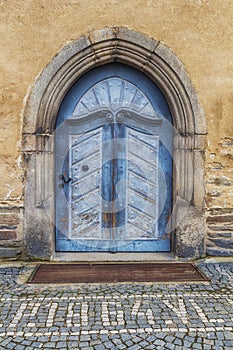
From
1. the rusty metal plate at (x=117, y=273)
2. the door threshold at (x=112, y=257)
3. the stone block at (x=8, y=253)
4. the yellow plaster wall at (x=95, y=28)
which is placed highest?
the yellow plaster wall at (x=95, y=28)

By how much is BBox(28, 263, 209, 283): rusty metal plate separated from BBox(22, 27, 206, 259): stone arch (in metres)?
0.30

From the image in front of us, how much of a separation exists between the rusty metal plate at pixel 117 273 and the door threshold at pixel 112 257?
0.46 ft

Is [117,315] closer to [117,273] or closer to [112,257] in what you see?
[117,273]

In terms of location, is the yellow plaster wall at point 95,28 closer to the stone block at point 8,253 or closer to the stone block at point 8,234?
the stone block at point 8,234

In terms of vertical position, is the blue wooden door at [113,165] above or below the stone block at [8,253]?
above

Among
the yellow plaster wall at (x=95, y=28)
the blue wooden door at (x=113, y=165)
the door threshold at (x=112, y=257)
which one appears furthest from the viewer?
the blue wooden door at (x=113, y=165)

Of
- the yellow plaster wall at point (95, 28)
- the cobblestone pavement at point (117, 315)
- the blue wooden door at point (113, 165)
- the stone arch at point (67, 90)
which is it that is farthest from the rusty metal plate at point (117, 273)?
the yellow plaster wall at point (95, 28)

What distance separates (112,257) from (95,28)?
2.65m

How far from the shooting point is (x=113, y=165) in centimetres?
456

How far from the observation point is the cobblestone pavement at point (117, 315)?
2.62 m

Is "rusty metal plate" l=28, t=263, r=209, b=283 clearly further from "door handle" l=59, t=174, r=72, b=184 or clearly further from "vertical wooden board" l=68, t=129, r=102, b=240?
"door handle" l=59, t=174, r=72, b=184

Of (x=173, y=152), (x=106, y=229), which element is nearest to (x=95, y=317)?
(x=106, y=229)

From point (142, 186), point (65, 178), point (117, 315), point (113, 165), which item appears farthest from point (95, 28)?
point (117, 315)

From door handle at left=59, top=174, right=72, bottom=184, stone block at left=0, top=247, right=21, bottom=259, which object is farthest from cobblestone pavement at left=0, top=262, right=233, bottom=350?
door handle at left=59, top=174, right=72, bottom=184
